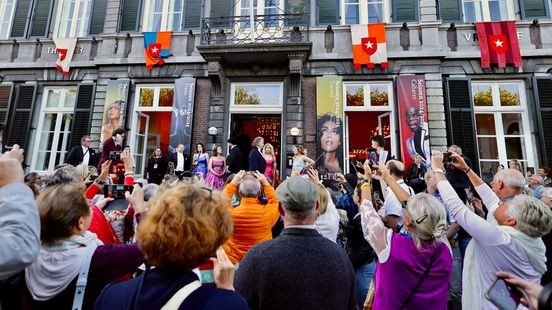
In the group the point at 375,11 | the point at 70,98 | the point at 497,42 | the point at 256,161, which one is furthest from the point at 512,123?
the point at 70,98

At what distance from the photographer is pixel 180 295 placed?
41.6 inches

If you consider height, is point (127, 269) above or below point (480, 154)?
below

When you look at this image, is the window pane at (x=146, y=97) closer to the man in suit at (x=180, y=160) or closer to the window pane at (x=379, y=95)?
the man in suit at (x=180, y=160)

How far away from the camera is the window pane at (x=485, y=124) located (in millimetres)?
9344

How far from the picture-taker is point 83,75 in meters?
10.6

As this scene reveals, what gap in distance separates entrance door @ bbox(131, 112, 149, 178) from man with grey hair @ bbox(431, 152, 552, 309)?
9.90 meters

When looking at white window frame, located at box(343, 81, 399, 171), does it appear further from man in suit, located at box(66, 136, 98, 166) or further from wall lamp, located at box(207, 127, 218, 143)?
man in suit, located at box(66, 136, 98, 166)

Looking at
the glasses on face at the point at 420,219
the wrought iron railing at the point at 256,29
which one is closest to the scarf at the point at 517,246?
the glasses on face at the point at 420,219

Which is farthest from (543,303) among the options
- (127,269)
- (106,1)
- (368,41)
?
(106,1)

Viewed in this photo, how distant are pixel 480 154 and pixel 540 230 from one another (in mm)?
8427

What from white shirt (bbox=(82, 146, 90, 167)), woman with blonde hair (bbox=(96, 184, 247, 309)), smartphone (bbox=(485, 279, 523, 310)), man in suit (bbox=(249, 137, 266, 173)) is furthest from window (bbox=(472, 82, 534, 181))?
white shirt (bbox=(82, 146, 90, 167))

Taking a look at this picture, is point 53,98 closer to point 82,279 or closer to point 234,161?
point 234,161

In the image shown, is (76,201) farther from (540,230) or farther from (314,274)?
(540,230)

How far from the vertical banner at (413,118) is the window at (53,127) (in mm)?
10682
